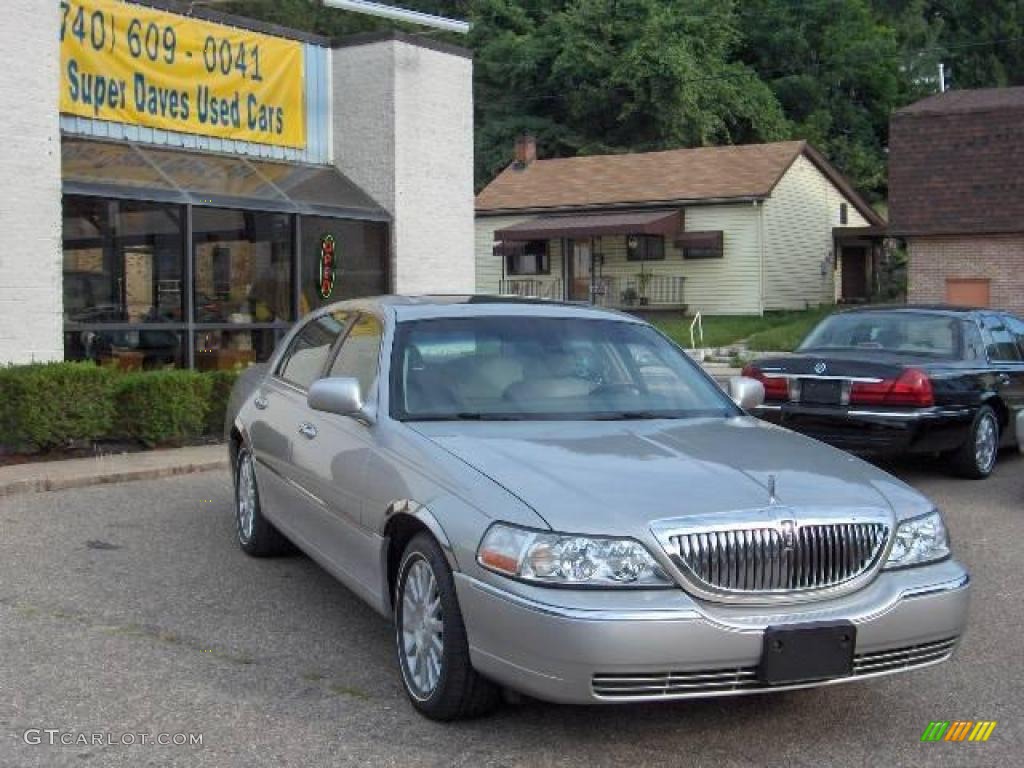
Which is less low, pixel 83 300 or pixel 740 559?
pixel 83 300

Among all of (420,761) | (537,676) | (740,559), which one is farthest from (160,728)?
(740,559)

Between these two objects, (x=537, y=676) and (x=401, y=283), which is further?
(x=401, y=283)

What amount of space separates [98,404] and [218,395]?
58.1 inches

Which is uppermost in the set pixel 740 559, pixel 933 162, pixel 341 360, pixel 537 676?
pixel 933 162

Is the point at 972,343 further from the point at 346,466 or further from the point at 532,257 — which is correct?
the point at 532,257

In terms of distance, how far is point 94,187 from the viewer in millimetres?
13789

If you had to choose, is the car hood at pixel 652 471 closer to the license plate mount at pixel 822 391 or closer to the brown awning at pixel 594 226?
the license plate mount at pixel 822 391

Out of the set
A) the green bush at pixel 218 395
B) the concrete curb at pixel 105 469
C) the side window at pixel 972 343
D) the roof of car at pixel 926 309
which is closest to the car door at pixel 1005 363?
the side window at pixel 972 343

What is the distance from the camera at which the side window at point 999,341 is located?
1125cm

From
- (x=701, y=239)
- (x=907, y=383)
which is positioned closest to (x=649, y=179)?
(x=701, y=239)

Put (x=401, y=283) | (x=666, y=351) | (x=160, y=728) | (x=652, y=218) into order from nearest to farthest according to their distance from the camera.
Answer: (x=160, y=728) → (x=666, y=351) → (x=401, y=283) → (x=652, y=218)

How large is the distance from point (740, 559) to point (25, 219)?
10.8m

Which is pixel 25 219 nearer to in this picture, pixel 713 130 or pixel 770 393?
pixel 770 393

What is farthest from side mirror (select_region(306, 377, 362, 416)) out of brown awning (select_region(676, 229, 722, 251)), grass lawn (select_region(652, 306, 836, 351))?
brown awning (select_region(676, 229, 722, 251))
